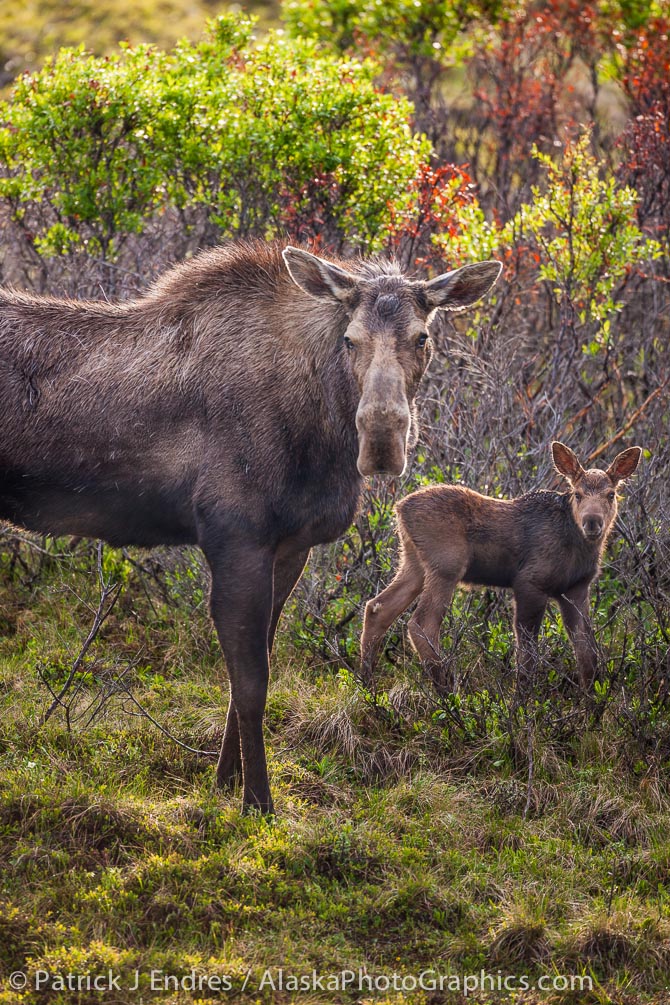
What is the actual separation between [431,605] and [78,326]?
2537 mm

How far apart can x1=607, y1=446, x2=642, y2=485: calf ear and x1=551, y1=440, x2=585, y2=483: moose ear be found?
187 millimetres

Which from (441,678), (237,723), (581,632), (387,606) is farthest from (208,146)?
(237,723)

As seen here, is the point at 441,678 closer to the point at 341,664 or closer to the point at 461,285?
the point at 341,664

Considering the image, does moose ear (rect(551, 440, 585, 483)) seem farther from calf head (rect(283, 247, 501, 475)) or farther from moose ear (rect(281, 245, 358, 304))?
moose ear (rect(281, 245, 358, 304))

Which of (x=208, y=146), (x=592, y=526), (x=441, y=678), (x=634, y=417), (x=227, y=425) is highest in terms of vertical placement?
(x=208, y=146)

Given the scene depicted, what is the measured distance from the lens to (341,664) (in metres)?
7.06

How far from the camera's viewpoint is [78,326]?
586cm

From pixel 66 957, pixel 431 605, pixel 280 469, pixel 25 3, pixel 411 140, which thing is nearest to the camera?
pixel 66 957

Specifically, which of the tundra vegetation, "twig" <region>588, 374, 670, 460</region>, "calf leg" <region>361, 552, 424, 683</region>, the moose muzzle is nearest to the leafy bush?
the tundra vegetation

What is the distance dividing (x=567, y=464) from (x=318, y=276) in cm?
201

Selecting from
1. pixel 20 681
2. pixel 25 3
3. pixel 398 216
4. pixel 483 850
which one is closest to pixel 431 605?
pixel 483 850

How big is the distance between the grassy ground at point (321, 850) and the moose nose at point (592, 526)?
1030 mm

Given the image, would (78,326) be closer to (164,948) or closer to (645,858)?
(164,948)

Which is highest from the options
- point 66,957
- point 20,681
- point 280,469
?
point 280,469
